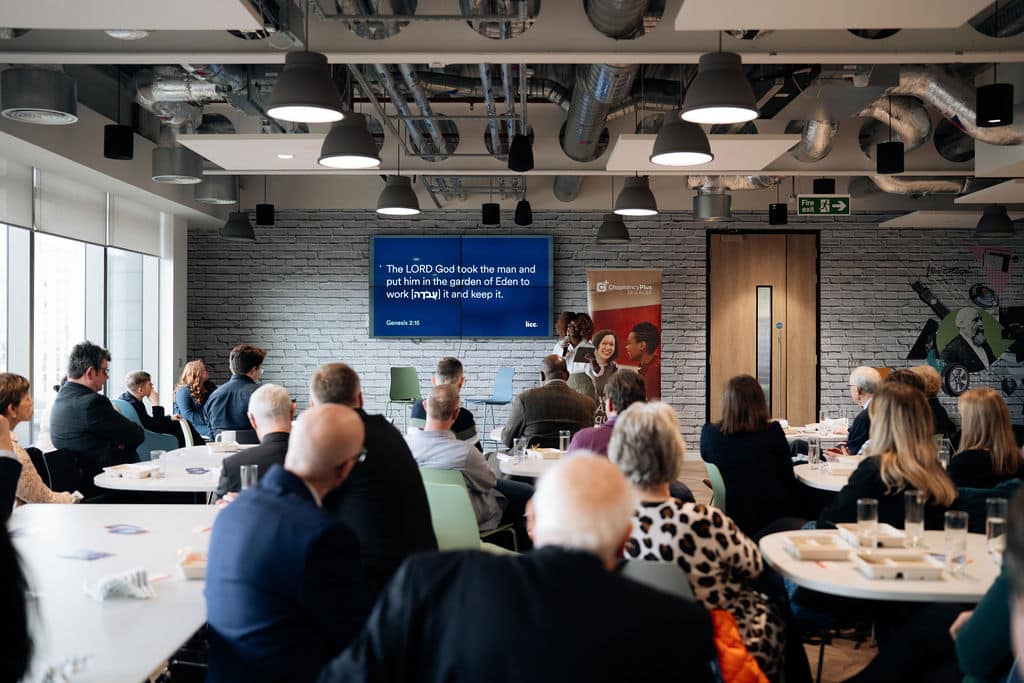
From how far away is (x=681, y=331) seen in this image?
1120cm

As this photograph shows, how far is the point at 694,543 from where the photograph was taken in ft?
8.87

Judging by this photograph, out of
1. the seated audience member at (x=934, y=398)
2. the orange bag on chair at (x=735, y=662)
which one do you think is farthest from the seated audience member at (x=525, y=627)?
the seated audience member at (x=934, y=398)

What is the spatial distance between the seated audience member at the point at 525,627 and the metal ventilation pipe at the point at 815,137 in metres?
6.26

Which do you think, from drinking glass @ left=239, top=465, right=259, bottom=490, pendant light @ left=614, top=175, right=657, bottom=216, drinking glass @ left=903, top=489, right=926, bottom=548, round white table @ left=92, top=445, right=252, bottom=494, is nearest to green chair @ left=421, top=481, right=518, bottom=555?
drinking glass @ left=239, top=465, right=259, bottom=490

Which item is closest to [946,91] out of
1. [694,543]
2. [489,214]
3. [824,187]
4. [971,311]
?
[824,187]

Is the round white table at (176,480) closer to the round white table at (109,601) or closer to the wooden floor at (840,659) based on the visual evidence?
the round white table at (109,601)

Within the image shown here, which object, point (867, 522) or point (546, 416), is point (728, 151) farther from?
point (867, 522)

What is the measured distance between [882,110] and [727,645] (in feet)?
19.1

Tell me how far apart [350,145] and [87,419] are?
7.74 feet

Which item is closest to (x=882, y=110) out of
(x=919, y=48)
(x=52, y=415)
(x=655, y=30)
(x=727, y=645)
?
(x=919, y=48)

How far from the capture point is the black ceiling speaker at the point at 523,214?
10.3 m

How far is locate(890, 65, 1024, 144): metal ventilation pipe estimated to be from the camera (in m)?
6.19

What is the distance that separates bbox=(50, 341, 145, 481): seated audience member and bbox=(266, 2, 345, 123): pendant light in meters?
2.34

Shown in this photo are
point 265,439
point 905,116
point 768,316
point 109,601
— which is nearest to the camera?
point 109,601
